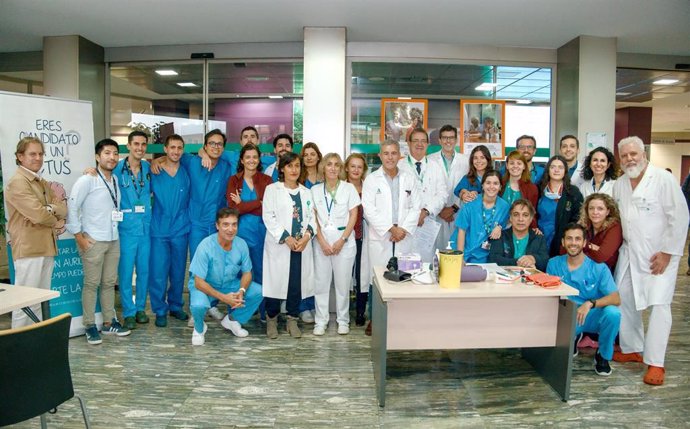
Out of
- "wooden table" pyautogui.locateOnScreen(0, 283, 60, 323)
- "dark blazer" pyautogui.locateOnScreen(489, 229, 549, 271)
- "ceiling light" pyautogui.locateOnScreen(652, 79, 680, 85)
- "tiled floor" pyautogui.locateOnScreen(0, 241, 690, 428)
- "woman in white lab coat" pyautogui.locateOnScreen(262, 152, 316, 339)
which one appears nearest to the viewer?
"wooden table" pyautogui.locateOnScreen(0, 283, 60, 323)

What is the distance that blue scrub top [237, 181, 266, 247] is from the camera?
3.99m

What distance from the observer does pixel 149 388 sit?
288 centimetres

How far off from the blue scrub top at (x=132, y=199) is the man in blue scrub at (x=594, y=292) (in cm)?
330

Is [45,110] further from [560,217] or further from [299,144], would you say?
[560,217]

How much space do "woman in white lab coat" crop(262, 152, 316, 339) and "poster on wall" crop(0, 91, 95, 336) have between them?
1.52m

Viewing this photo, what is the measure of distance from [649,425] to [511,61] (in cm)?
493

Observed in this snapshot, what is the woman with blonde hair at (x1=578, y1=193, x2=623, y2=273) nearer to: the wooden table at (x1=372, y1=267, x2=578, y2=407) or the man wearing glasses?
the wooden table at (x1=372, y1=267, x2=578, y2=407)

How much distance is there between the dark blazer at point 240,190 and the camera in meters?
3.95

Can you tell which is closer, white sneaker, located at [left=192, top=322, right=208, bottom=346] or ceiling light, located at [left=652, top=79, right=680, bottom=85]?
white sneaker, located at [left=192, top=322, right=208, bottom=346]

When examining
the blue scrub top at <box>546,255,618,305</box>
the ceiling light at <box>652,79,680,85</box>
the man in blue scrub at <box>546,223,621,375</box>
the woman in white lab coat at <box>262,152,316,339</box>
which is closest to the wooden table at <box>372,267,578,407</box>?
the man in blue scrub at <box>546,223,621,375</box>

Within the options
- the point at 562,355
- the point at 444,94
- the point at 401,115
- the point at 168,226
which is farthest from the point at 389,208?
the point at 444,94

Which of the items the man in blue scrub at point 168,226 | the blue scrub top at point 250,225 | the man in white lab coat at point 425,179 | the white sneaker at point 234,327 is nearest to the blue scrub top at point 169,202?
the man in blue scrub at point 168,226

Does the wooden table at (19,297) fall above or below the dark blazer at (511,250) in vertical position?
below

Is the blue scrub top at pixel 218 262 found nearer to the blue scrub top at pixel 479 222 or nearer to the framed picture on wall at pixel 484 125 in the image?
the blue scrub top at pixel 479 222
